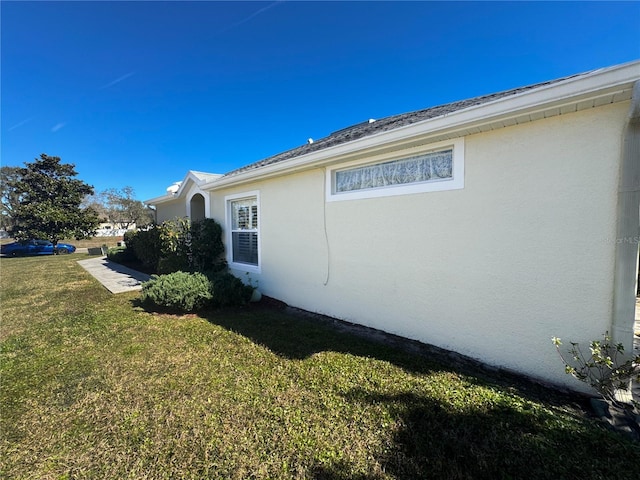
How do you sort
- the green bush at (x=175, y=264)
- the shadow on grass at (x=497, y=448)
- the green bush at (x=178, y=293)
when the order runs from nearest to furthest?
the shadow on grass at (x=497, y=448)
the green bush at (x=178, y=293)
the green bush at (x=175, y=264)

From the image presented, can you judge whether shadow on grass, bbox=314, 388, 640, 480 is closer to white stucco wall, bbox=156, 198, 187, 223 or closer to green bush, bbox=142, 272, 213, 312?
green bush, bbox=142, 272, 213, 312

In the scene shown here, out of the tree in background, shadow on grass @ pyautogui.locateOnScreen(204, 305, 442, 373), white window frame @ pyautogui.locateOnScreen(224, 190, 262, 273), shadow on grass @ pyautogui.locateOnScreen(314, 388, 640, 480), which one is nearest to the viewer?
shadow on grass @ pyautogui.locateOnScreen(314, 388, 640, 480)

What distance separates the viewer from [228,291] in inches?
263

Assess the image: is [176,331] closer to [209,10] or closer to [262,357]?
[262,357]

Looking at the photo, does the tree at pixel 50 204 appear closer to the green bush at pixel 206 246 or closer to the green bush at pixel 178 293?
the green bush at pixel 206 246

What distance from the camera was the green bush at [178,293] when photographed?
6258mm

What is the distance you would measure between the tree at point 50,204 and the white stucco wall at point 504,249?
29.6 m

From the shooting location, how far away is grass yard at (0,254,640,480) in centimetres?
217

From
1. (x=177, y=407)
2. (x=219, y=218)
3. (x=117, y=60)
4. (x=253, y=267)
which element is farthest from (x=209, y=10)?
(x=177, y=407)

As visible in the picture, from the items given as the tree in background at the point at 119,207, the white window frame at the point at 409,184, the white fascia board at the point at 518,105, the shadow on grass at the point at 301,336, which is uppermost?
the tree in background at the point at 119,207

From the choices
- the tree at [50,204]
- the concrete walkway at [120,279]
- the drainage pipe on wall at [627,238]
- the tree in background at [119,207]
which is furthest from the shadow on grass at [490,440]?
the tree in background at [119,207]

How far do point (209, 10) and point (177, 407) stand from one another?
32.7ft

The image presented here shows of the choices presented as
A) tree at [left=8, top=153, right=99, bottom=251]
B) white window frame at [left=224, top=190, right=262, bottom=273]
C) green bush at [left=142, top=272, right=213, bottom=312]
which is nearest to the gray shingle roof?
white window frame at [left=224, top=190, right=262, bottom=273]

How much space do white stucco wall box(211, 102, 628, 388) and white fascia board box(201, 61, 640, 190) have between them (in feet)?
1.10
